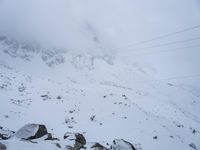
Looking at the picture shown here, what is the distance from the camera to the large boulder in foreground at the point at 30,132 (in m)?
21.5

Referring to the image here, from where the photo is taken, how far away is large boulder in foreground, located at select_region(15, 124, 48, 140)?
21469 millimetres

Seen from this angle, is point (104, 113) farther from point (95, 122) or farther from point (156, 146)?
point (156, 146)

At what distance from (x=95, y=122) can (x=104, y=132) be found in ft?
9.88

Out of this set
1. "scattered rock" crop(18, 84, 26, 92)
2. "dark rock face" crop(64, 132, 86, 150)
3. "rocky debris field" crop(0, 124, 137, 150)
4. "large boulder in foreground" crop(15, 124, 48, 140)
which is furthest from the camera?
"scattered rock" crop(18, 84, 26, 92)

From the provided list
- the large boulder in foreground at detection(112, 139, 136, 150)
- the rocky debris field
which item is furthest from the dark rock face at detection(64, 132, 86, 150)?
the large boulder in foreground at detection(112, 139, 136, 150)

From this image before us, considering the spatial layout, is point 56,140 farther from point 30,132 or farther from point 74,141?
point 30,132

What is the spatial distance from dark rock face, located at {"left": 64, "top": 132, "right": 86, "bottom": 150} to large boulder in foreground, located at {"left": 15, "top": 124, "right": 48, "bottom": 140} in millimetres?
2189

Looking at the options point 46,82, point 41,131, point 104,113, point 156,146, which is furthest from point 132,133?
point 46,82

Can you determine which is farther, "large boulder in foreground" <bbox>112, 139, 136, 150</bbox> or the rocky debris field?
"large boulder in foreground" <bbox>112, 139, 136, 150</bbox>

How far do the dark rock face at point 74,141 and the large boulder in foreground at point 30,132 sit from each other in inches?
86.2

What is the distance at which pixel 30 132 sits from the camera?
22.1 meters

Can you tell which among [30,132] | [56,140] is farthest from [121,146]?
[30,132]

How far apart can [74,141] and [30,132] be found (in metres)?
3.59

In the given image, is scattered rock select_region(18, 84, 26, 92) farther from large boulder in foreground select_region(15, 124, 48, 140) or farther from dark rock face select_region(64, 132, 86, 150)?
dark rock face select_region(64, 132, 86, 150)
